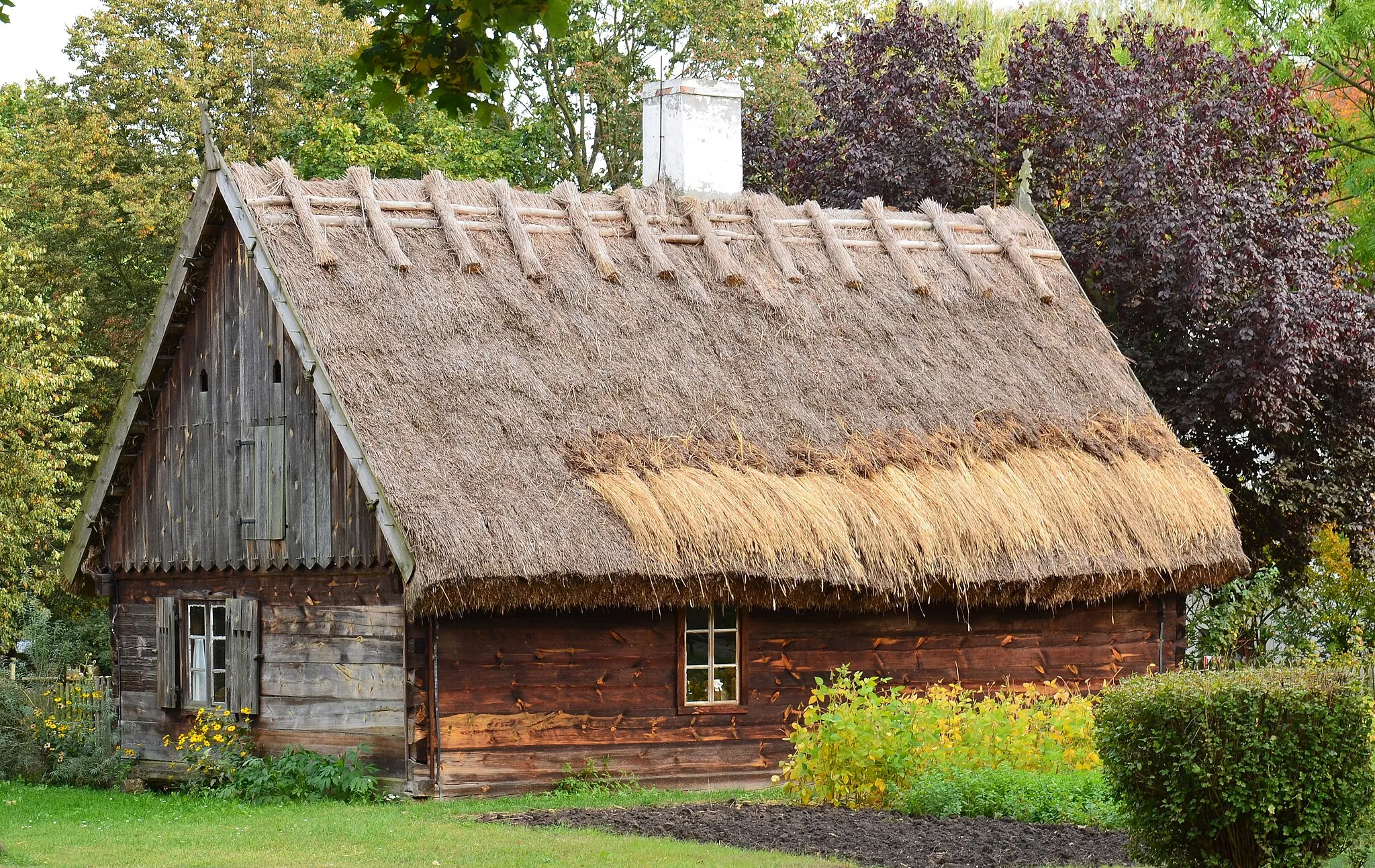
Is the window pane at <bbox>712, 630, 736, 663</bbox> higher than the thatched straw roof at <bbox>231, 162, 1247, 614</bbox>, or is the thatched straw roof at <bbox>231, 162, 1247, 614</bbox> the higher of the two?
the thatched straw roof at <bbox>231, 162, 1247, 614</bbox>

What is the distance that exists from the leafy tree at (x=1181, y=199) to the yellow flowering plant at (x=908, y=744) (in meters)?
9.90

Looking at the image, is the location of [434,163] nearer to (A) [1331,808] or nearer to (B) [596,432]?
(B) [596,432]

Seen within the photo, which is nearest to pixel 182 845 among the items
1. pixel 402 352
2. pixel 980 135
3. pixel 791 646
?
pixel 402 352

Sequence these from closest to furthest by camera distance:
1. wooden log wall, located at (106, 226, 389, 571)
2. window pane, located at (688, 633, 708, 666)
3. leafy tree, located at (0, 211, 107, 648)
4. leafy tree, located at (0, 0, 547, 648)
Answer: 1. wooden log wall, located at (106, 226, 389, 571)
2. window pane, located at (688, 633, 708, 666)
3. leafy tree, located at (0, 211, 107, 648)
4. leafy tree, located at (0, 0, 547, 648)

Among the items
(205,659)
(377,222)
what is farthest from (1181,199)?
(205,659)

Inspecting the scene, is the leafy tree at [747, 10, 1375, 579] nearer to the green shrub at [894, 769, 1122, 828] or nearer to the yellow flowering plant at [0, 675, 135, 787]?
the green shrub at [894, 769, 1122, 828]

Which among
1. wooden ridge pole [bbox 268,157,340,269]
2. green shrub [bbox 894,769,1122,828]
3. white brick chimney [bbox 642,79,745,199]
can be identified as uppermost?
white brick chimney [bbox 642,79,745,199]

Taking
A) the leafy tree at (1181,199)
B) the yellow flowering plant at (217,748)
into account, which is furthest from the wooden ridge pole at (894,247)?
the yellow flowering plant at (217,748)

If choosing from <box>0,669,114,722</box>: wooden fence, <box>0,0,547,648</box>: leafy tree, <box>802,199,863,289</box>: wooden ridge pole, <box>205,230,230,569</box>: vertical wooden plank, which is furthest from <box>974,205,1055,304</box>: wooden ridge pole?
<box>0,669,114,722</box>: wooden fence

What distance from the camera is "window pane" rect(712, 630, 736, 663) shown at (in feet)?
55.3

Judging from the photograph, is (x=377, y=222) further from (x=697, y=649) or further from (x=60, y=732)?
(x=60, y=732)

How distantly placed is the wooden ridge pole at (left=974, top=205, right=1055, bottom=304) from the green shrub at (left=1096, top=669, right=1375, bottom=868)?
11.9 m

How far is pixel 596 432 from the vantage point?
16.5m

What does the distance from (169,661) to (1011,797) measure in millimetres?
10265
